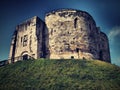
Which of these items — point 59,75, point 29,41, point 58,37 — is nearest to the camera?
point 59,75

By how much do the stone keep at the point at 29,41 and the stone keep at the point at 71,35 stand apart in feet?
4.58

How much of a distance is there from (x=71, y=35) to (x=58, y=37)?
216 cm

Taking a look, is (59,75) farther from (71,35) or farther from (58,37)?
(71,35)

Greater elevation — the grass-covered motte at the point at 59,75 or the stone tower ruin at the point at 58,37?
the stone tower ruin at the point at 58,37

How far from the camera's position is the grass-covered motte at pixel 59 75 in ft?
80.3

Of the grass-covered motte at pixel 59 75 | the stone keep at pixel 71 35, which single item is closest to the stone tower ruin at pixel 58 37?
the stone keep at pixel 71 35

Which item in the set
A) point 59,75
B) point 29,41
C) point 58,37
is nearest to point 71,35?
point 58,37

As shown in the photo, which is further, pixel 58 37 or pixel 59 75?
pixel 58 37

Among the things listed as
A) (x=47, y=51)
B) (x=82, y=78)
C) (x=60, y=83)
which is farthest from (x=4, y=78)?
(x=47, y=51)

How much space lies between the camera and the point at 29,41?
38.4 m

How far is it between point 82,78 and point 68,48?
1152 cm

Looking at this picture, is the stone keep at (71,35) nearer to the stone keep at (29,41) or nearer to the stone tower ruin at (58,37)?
the stone tower ruin at (58,37)

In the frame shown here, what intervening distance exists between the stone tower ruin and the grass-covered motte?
5836 millimetres

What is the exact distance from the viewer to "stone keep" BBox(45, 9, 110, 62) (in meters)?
37.3
